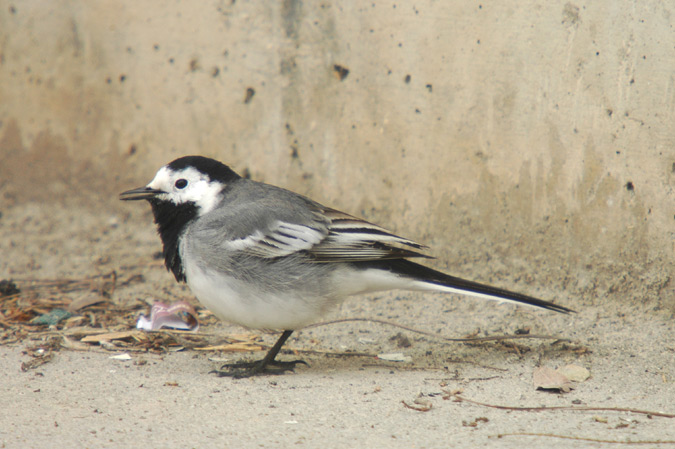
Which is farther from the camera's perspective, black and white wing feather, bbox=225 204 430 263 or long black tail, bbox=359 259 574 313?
black and white wing feather, bbox=225 204 430 263

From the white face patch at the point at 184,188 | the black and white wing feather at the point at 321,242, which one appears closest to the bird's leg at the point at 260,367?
the black and white wing feather at the point at 321,242

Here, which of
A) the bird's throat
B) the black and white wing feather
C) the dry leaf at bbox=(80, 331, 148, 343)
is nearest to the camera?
the black and white wing feather

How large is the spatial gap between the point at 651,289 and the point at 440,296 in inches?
58.0

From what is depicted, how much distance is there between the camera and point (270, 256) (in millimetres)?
4090

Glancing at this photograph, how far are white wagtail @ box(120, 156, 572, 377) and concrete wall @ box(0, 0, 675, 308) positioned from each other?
96 centimetres

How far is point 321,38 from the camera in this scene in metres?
5.71

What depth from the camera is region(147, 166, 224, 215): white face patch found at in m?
4.38

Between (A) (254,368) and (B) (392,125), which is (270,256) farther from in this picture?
(B) (392,125)

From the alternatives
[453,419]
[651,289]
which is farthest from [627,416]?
[651,289]

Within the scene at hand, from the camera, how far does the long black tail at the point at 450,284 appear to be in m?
3.99

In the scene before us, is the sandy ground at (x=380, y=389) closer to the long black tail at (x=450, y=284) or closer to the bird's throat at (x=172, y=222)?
the long black tail at (x=450, y=284)

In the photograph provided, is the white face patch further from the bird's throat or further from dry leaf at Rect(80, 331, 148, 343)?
dry leaf at Rect(80, 331, 148, 343)

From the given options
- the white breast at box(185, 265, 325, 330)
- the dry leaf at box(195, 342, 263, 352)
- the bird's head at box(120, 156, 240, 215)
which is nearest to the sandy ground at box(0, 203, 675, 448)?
the dry leaf at box(195, 342, 263, 352)

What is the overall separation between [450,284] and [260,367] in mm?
1179
